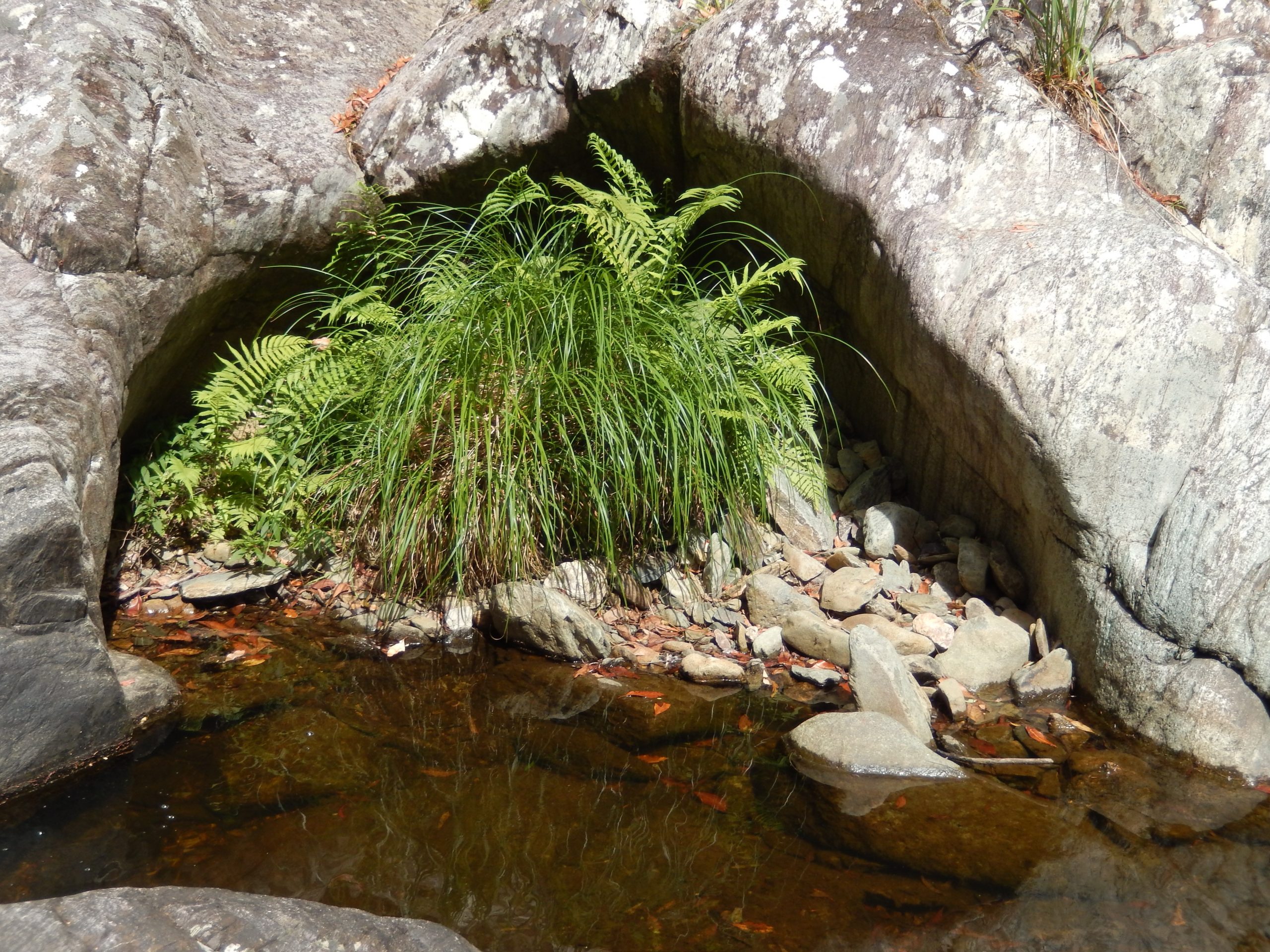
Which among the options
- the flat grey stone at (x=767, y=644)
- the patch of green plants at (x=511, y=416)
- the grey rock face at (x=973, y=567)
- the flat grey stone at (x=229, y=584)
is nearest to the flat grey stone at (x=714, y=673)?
the flat grey stone at (x=767, y=644)

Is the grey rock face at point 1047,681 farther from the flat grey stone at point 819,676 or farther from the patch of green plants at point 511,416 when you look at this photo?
the patch of green plants at point 511,416

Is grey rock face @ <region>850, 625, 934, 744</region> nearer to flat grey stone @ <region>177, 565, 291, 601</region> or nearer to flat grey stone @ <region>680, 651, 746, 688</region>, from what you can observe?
flat grey stone @ <region>680, 651, 746, 688</region>

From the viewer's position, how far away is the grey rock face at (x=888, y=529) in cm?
441

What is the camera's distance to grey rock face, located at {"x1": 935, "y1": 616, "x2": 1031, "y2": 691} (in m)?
3.82

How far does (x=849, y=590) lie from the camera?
13.7 ft

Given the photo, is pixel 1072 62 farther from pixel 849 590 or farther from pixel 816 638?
pixel 816 638

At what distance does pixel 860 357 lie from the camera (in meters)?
4.92

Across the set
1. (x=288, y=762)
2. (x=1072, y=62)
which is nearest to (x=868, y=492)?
(x=1072, y=62)

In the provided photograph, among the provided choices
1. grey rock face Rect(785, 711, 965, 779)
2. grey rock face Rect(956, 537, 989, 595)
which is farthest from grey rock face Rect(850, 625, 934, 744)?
grey rock face Rect(956, 537, 989, 595)

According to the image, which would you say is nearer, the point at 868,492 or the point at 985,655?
the point at 985,655

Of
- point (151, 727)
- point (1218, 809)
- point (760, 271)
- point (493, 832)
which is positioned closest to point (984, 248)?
point (760, 271)

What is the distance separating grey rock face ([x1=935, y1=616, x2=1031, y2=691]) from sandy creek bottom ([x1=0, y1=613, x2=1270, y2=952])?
Answer: 1.01 feet

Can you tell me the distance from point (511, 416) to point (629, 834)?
66.9 inches

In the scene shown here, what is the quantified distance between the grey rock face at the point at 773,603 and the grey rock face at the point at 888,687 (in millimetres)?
443
